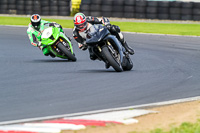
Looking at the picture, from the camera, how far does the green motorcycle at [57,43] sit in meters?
12.6

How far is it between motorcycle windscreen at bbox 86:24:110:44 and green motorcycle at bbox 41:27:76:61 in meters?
2.30

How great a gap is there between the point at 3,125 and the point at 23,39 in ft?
41.9

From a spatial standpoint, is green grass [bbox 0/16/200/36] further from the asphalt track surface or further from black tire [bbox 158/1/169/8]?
the asphalt track surface

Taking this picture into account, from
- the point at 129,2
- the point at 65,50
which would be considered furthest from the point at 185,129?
the point at 129,2

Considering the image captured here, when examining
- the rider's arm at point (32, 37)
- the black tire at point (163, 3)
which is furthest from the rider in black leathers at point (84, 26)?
the black tire at point (163, 3)

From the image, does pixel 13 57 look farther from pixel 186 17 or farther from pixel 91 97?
pixel 186 17

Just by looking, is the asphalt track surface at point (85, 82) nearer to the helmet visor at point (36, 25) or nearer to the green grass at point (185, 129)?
the helmet visor at point (36, 25)

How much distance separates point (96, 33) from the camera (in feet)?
33.5

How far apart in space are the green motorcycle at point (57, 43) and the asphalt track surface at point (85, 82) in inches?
8.9

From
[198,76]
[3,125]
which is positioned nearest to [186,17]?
[198,76]

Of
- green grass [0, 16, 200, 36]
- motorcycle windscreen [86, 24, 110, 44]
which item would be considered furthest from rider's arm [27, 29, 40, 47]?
green grass [0, 16, 200, 36]

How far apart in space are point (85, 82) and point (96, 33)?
4.56 feet

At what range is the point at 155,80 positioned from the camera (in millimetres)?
9562

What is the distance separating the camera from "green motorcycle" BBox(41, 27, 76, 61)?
12.6 m
